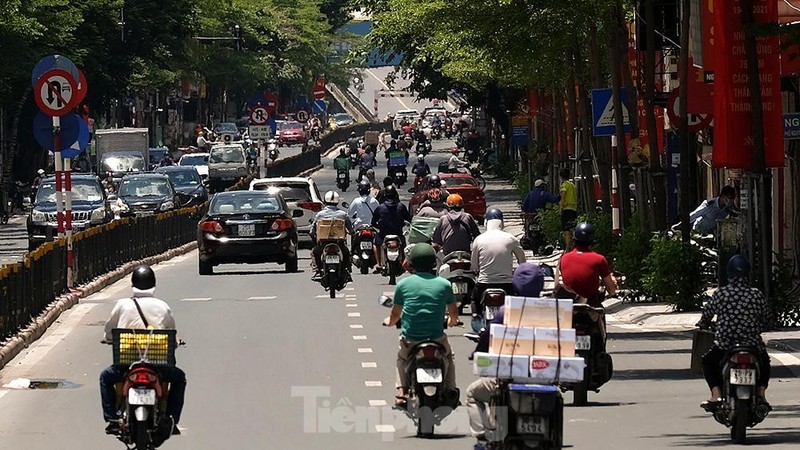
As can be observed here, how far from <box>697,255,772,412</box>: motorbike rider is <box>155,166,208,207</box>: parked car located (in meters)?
45.7

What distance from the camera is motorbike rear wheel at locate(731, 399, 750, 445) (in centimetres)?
1458

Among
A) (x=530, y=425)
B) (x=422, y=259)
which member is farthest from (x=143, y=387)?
(x=422, y=259)

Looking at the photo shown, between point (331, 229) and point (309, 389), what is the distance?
12816 millimetres

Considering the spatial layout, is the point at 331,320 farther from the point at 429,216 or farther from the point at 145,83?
the point at 145,83

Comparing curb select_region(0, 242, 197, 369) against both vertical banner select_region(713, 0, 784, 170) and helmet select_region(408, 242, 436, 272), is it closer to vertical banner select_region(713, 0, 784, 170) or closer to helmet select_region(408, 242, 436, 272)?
helmet select_region(408, 242, 436, 272)

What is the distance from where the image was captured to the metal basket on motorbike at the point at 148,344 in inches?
527

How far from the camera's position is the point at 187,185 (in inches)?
2490

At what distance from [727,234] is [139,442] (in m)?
13.3

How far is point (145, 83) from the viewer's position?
280 ft

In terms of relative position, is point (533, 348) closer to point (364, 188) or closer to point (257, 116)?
point (364, 188)

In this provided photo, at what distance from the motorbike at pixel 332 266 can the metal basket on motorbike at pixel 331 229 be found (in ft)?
0.68

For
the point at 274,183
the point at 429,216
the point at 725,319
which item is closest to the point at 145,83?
the point at 274,183

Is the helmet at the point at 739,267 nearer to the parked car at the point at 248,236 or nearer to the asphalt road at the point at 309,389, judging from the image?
the asphalt road at the point at 309,389

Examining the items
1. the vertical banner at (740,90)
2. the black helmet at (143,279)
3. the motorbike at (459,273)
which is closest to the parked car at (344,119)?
the vertical banner at (740,90)
